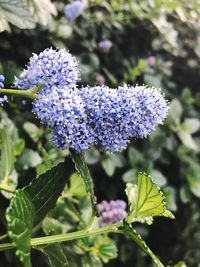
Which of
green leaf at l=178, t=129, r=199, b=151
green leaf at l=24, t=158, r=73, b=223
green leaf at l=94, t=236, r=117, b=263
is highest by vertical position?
green leaf at l=24, t=158, r=73, b=223

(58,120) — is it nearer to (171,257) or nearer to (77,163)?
(77,163)

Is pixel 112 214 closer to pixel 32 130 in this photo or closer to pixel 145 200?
pixel 32 130

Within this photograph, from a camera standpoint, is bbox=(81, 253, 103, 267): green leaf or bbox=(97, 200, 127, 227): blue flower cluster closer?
bbox=(81, 253, 103, 267): green leaf

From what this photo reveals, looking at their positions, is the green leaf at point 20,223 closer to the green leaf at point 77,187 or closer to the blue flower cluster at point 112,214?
the green leaf at point 77,187

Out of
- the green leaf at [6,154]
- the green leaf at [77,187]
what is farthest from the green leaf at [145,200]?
the green leaf at [77,187]

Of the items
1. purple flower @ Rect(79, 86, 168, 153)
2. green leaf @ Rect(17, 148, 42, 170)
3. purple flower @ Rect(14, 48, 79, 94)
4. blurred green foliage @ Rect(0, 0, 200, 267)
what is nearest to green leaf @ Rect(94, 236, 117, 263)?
blurred green foliage @ Rect(0, 0, 200, 267)

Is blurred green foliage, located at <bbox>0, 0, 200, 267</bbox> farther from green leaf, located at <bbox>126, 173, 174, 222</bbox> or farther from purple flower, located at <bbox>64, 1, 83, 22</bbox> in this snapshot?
green leaf, located at <bbox>126, 173, 174, 222</bbox>

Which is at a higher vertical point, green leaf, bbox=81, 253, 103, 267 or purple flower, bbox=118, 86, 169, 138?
purple flower, bbox=118, 86, 169, 138
